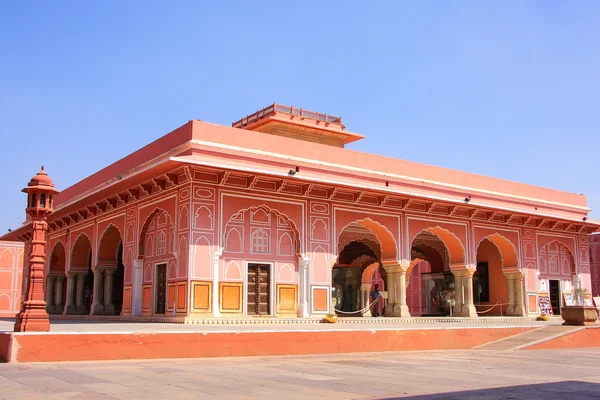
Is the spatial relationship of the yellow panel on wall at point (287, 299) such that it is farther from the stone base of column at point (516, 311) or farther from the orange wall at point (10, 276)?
the orange wall at point (10, 276)

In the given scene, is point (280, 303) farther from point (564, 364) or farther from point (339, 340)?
point (564, 364)

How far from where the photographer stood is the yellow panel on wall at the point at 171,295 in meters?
14.3

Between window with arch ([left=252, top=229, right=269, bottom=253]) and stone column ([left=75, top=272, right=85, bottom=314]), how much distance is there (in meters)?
8.16

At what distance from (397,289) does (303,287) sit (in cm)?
329

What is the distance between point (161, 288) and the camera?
1530 cm

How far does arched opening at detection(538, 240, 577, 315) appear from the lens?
21.4 meters

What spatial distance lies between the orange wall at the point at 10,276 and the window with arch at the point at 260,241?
1657 cm

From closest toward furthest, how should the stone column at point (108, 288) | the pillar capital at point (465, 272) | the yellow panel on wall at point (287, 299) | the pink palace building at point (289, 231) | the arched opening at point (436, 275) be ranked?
the pink palace building at point (289, 231), the yellow panel on wall at point (287, 299), the stone column at point (108, 288), the pillar capital at point (465, 272), the arched opening at point (436, 275)

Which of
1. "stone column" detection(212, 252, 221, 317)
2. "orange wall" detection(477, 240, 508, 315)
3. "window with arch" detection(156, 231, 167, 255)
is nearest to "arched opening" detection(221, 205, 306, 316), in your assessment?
"stone column" detection(212, 252, 221, 317)

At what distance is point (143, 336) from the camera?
871 cm

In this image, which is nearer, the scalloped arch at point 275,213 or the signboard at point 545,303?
the scalloped arch at point 275,213

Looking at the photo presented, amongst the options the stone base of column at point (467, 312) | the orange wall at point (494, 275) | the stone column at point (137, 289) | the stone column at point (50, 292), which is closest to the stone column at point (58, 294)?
Result: the stone column at point (50, 292)

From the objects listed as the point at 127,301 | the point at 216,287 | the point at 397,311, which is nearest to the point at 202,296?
the point at 216,287

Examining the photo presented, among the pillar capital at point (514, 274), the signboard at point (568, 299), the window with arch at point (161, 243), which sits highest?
the window with arch at point (161, 243)
